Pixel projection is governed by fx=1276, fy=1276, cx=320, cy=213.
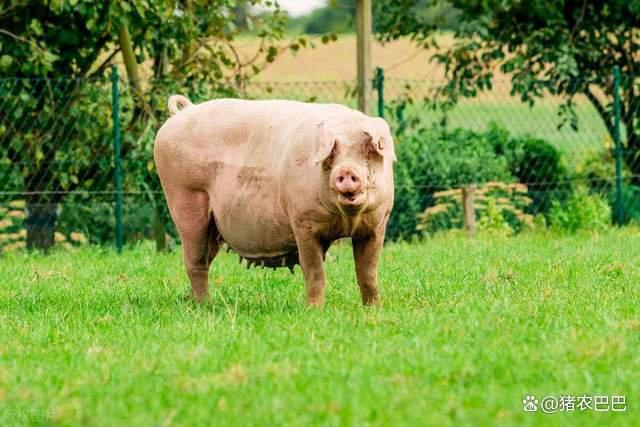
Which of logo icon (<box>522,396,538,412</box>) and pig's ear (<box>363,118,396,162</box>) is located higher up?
pig's ear (<box>363,118,396,162</box>)

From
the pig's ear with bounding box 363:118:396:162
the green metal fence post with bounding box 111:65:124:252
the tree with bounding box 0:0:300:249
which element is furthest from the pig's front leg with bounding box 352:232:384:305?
the tree with bounding box 0:0:300:249

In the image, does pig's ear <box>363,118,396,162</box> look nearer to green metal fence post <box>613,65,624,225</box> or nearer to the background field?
the background field

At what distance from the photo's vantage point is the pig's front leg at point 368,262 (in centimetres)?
673

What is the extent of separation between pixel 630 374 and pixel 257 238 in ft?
8.80

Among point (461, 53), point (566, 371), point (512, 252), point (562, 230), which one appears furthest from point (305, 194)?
point (461, 53)

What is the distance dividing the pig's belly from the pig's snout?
851mm

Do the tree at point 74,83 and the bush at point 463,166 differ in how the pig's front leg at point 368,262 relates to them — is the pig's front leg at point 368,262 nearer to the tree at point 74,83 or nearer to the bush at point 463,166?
the tree at point 74,83

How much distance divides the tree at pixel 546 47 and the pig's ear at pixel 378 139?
24.3 feet

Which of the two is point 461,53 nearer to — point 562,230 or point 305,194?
point 562,230

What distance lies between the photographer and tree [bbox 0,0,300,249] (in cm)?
1175

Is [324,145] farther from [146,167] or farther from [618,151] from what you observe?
[618,151]

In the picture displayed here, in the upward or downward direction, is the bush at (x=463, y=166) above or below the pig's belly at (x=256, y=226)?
below

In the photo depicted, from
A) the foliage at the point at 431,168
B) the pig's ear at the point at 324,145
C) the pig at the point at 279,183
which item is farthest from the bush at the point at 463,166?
the pig's ear at the point at 324,145

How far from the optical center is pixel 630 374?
16.1 ft
